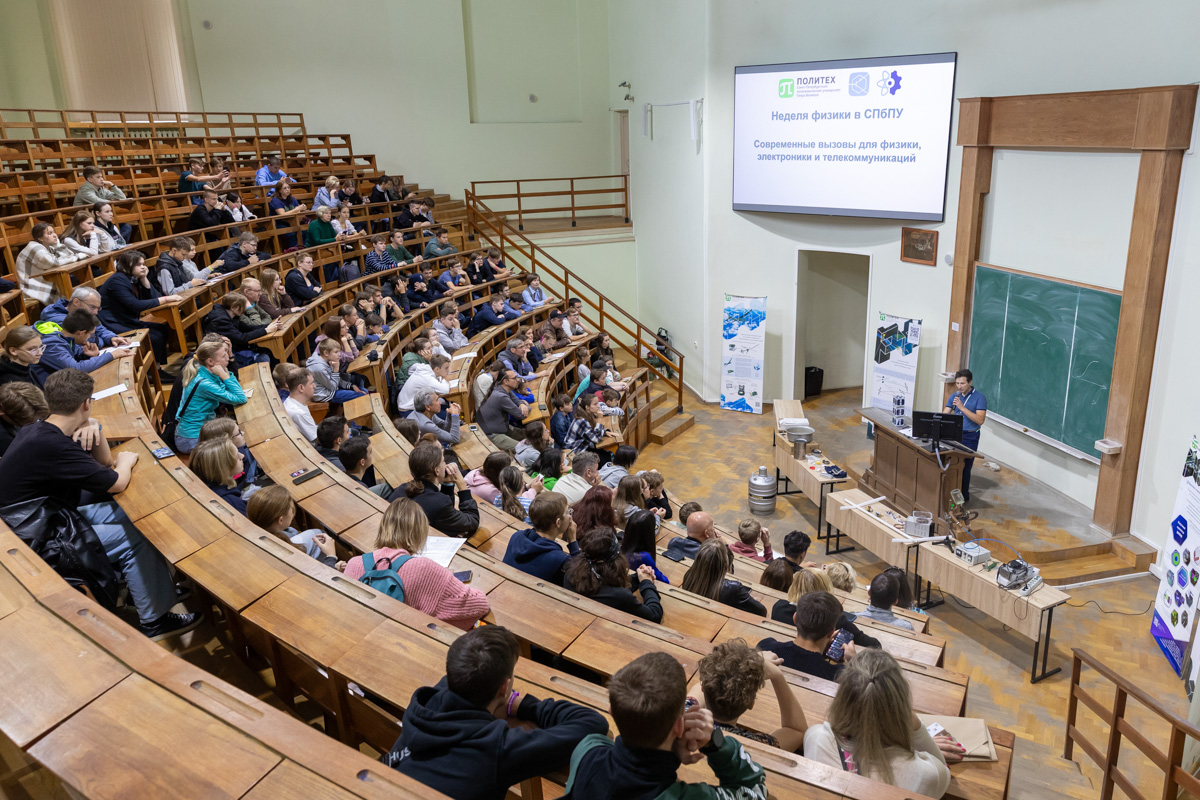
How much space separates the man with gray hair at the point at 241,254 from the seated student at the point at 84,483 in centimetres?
490

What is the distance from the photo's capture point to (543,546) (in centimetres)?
361

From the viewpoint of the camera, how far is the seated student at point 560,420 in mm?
8023

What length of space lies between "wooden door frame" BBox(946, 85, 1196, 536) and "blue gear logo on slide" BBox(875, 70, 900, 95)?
1.35 metres

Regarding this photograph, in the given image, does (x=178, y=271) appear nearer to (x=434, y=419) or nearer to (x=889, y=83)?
(x=434, y=419)

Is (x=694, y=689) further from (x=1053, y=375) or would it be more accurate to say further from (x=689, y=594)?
(x=1053, y=375)

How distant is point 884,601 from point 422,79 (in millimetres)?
12598

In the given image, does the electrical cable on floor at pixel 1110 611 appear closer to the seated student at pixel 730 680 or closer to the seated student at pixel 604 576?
the seated student at pixel 604 576

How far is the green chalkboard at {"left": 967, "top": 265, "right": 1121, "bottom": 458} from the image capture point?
287 inches

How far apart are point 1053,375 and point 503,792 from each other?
24.9 ft

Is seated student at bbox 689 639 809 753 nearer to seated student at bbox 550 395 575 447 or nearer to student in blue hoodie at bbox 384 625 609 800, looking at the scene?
student in blue hoodie at bbox 384 625 609 800

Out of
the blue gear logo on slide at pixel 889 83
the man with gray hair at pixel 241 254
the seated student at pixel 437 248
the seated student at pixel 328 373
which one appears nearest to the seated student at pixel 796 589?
the seated student at pixel 328 373

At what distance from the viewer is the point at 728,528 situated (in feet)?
26.0

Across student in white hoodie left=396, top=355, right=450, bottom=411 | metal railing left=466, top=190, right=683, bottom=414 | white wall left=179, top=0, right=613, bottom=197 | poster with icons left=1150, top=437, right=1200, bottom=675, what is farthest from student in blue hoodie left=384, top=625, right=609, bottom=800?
white wall left=179, top=0, right=613, bottom=197

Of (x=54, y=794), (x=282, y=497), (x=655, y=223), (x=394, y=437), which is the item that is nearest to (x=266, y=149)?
(x=655, y=223)
